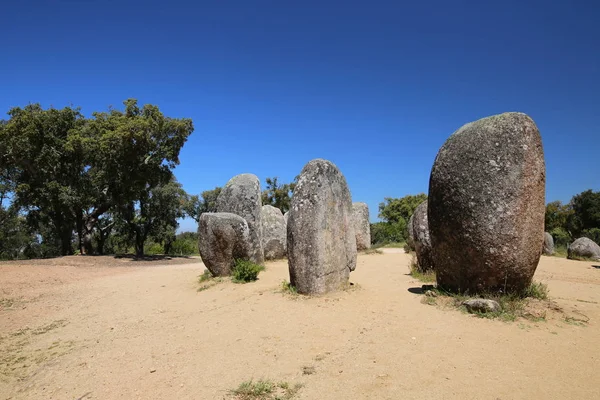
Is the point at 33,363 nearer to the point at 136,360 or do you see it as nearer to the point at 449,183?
the point at 136,360

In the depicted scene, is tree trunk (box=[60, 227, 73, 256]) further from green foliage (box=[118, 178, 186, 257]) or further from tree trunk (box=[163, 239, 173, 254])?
tree trunk (box=[163, 239, 173, 254])

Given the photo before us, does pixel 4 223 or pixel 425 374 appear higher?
pixel 4 223

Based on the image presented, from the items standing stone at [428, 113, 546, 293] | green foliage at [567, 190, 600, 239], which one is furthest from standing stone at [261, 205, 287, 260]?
green foliage at [567, 190, 600, 239]

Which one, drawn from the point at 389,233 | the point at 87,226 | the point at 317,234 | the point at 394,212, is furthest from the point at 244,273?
the point at 394,212

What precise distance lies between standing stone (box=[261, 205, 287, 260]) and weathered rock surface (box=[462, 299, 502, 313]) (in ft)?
33.4

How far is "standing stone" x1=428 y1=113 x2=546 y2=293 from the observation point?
18.9 ft

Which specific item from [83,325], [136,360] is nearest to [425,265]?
[136,360]

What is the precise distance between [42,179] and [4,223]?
432 inches

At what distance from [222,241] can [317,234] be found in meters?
3.93

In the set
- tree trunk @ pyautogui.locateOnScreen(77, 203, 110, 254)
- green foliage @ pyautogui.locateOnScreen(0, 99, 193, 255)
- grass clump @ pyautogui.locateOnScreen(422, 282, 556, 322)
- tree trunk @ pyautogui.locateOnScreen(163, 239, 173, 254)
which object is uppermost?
green foliage @ pyautogui.locateOnScreen(0, 99, 193, 255)

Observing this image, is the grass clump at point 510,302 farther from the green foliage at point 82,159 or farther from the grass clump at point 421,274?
the green foliage at point 82,159

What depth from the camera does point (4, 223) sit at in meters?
26.4

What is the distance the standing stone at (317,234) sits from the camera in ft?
24.1

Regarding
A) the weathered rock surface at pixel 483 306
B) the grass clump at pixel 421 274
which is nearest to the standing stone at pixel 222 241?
the grass clump at pixel 421 274
